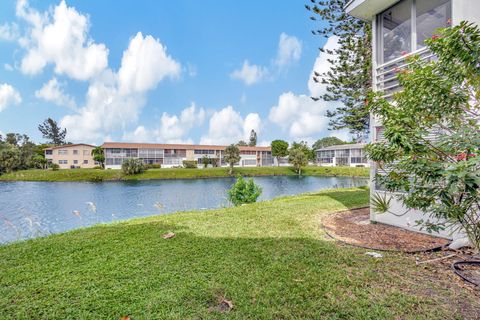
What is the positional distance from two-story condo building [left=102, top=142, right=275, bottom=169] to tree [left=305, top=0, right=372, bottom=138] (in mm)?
40787

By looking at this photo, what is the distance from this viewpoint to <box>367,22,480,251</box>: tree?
2229 mm

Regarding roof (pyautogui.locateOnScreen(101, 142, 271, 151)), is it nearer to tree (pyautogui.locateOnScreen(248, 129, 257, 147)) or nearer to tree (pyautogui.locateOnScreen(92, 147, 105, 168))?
tree (pyautogui.locateOnScreen(92, 147, 105, 168))

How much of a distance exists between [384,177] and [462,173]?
4.91ft

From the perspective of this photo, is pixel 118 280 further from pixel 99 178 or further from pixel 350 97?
pixel 99 178

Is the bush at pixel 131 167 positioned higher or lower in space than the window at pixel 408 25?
lower

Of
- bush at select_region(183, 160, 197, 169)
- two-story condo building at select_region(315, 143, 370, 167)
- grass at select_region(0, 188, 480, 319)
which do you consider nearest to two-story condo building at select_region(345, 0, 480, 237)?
grass at select_region(0, 188, 480, 319)

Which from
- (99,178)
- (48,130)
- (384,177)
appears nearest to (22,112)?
(99,178)

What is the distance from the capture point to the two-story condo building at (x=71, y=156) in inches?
1882

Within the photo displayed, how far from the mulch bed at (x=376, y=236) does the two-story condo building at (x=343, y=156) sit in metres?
43.8

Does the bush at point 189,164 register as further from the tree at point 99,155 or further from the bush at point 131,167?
the tree at point 99,155

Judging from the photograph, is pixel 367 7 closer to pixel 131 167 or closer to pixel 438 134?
pixel 438 134

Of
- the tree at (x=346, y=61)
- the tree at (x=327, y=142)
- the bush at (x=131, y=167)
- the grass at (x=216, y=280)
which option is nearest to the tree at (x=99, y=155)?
the bush at (x=131, y=167)

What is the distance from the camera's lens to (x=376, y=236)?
184 inches

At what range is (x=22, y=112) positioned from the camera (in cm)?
1866
